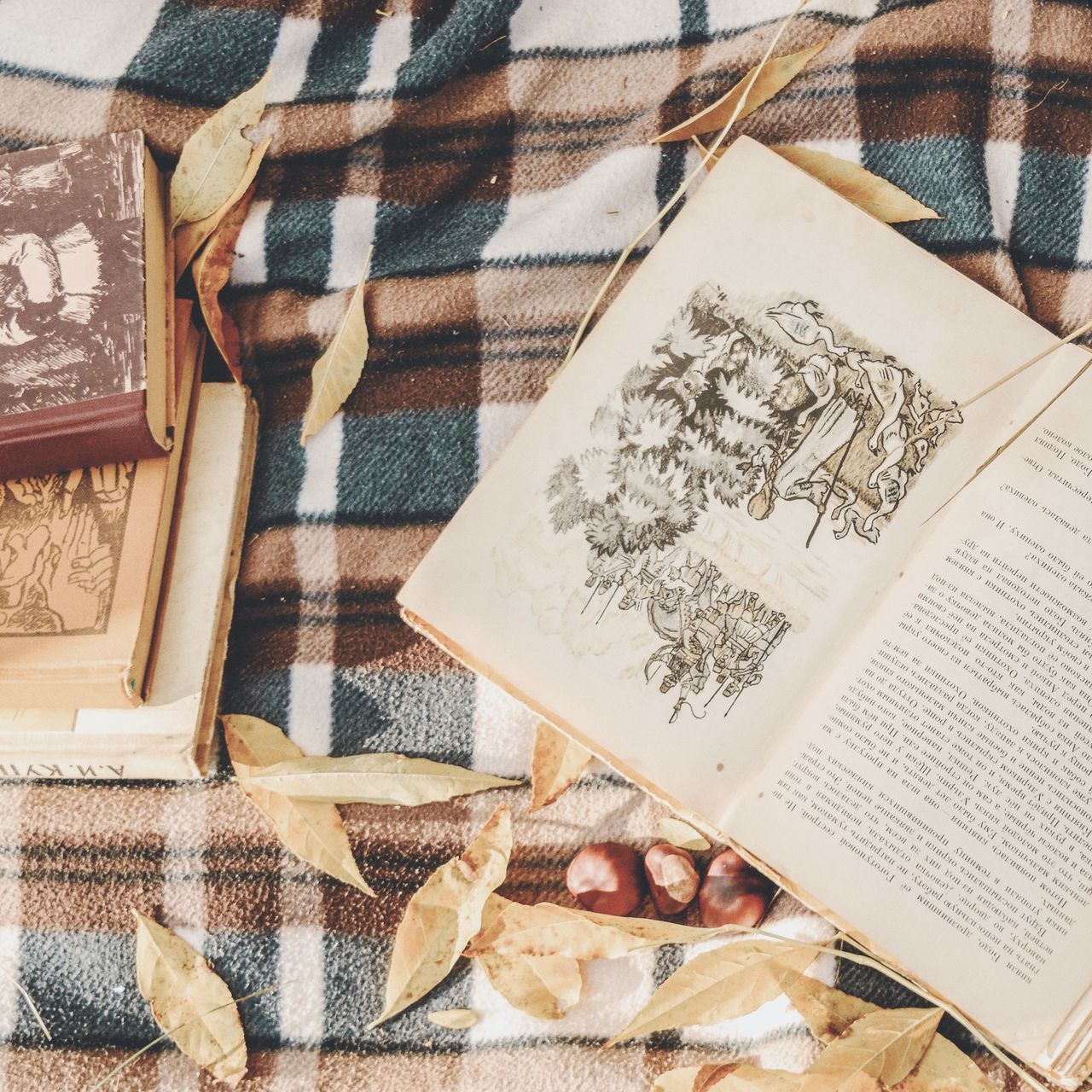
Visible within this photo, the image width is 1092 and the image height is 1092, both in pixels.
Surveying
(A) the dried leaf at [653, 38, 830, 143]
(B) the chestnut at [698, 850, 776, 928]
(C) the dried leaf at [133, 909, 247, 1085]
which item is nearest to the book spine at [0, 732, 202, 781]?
(C) the dried leaf at [133, 909, 247, 1085]

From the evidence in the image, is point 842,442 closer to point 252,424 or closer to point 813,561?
point 813,561

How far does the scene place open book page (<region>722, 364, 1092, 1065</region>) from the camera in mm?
582

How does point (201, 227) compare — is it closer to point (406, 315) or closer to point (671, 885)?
point (406, 315)

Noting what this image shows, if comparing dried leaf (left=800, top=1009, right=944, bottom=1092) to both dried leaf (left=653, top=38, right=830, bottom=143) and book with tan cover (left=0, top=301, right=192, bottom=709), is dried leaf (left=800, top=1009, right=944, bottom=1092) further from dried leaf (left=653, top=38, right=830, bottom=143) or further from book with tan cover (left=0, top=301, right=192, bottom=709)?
dried leaf (left=653, top=38, right=830, bottom=143)

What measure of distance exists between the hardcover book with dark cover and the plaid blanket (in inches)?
2.9

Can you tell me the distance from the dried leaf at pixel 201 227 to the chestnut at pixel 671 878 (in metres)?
0.49

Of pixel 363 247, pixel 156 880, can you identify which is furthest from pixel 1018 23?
pixel 156 880

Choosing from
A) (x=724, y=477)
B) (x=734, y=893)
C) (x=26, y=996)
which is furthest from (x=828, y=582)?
(x=26, y=996)

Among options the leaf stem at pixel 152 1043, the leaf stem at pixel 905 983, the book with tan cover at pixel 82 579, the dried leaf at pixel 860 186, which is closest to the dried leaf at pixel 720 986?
the leaf stem at pixel 905 983

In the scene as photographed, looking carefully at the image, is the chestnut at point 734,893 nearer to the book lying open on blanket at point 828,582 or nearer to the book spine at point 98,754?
the book lying open on blanket at point 828,582

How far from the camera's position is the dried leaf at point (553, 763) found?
65cm

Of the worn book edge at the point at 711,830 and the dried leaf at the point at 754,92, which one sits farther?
the dried leaf at the point at 754,92

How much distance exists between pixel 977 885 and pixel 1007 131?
475 mm

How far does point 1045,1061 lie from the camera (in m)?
0.58
